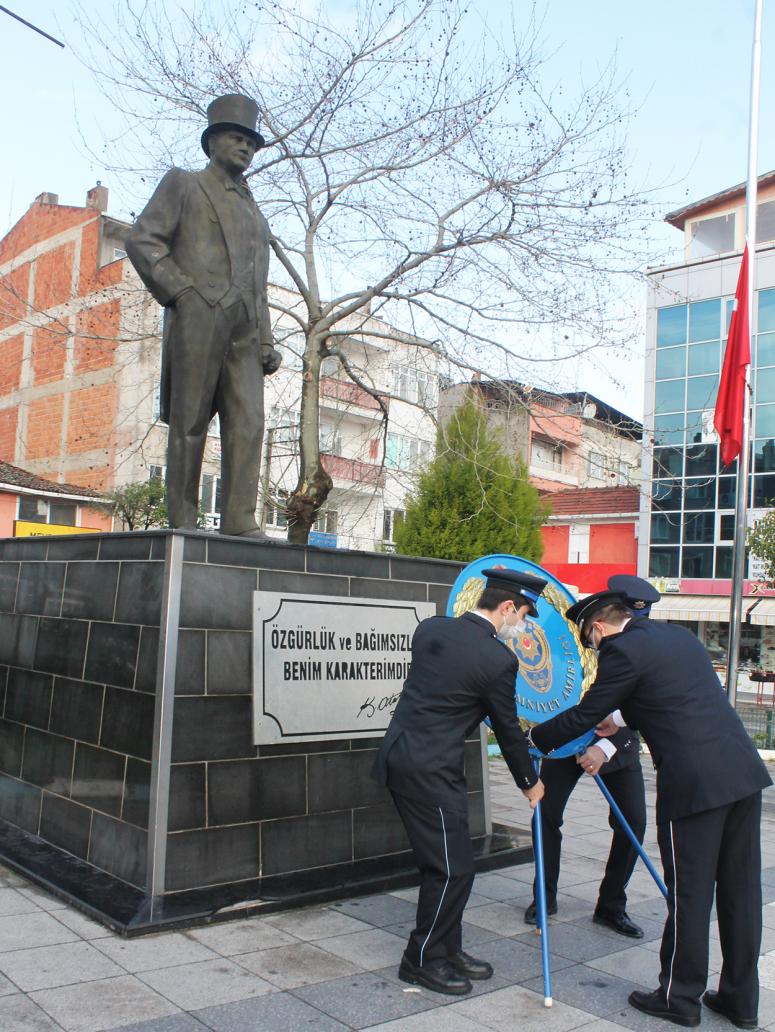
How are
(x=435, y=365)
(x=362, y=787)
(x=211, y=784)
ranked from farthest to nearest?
(x=435, y=365) → (x=362, y=787) → (x=211, y=784)

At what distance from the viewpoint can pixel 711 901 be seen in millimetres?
4188

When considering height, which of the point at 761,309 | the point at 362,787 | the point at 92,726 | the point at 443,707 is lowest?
the point at 362,787

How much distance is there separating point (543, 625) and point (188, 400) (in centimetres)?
261

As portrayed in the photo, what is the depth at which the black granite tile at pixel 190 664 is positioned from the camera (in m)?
5.17

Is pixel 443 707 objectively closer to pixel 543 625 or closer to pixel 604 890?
pixel 543 625

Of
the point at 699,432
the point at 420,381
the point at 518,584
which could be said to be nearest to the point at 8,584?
the point at 518,584

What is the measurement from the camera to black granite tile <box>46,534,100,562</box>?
5949 mm

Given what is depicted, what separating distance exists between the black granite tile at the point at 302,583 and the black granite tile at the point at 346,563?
4 cm

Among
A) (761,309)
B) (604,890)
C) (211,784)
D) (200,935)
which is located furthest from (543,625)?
(761,309)

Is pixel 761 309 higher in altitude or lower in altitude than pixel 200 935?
higher

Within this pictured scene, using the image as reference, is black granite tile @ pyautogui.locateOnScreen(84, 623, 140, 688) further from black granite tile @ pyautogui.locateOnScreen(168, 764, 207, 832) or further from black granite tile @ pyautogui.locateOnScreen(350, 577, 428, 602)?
black granite tile @ pyautogui.locateOnScreen(350, 577, 428, 602)

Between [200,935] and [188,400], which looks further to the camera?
[188,400]

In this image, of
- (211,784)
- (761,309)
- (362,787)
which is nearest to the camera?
(211,784)

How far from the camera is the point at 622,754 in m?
5.53
